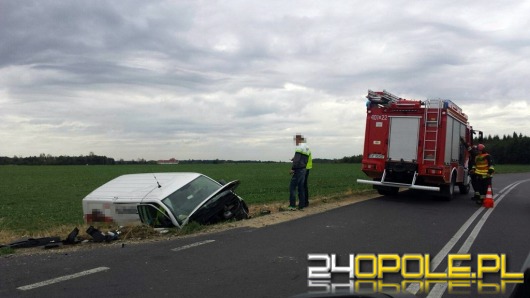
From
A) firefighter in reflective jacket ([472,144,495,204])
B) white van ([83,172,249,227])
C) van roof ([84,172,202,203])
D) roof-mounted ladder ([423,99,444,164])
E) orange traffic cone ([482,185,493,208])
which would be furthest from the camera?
firefighter in reflective jacket ([472,144,495,204])

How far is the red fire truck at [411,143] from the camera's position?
13.8 metres

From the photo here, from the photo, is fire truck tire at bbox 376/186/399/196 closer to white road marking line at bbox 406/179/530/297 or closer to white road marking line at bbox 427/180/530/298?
white road marking line at bbox 427/180/530/298

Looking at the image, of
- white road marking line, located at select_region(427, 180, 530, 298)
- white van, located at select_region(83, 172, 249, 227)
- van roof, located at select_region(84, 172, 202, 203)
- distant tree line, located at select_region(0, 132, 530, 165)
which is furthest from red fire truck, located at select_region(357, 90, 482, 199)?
distant tree line, located at select_region(0, 132, 530, 165)

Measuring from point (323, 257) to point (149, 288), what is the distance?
2.35 metres

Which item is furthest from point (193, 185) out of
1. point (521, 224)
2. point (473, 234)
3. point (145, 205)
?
point (521, 224)

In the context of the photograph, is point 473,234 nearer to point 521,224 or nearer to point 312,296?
point 521,224

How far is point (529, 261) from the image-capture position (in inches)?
95.5

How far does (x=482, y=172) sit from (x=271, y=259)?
34.1 feet

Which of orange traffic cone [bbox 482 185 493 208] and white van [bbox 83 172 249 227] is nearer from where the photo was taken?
white van [bbox 83 172 249 227]

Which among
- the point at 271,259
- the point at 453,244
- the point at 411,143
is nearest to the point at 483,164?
the point at 411,143

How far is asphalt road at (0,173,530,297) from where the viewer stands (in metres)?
4.89

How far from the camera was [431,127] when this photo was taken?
13.9 m

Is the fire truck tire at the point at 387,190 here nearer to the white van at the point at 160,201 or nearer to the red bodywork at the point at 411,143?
the red bodywork at the point at 411,143

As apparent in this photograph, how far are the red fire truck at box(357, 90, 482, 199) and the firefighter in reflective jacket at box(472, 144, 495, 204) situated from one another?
0.77 m
